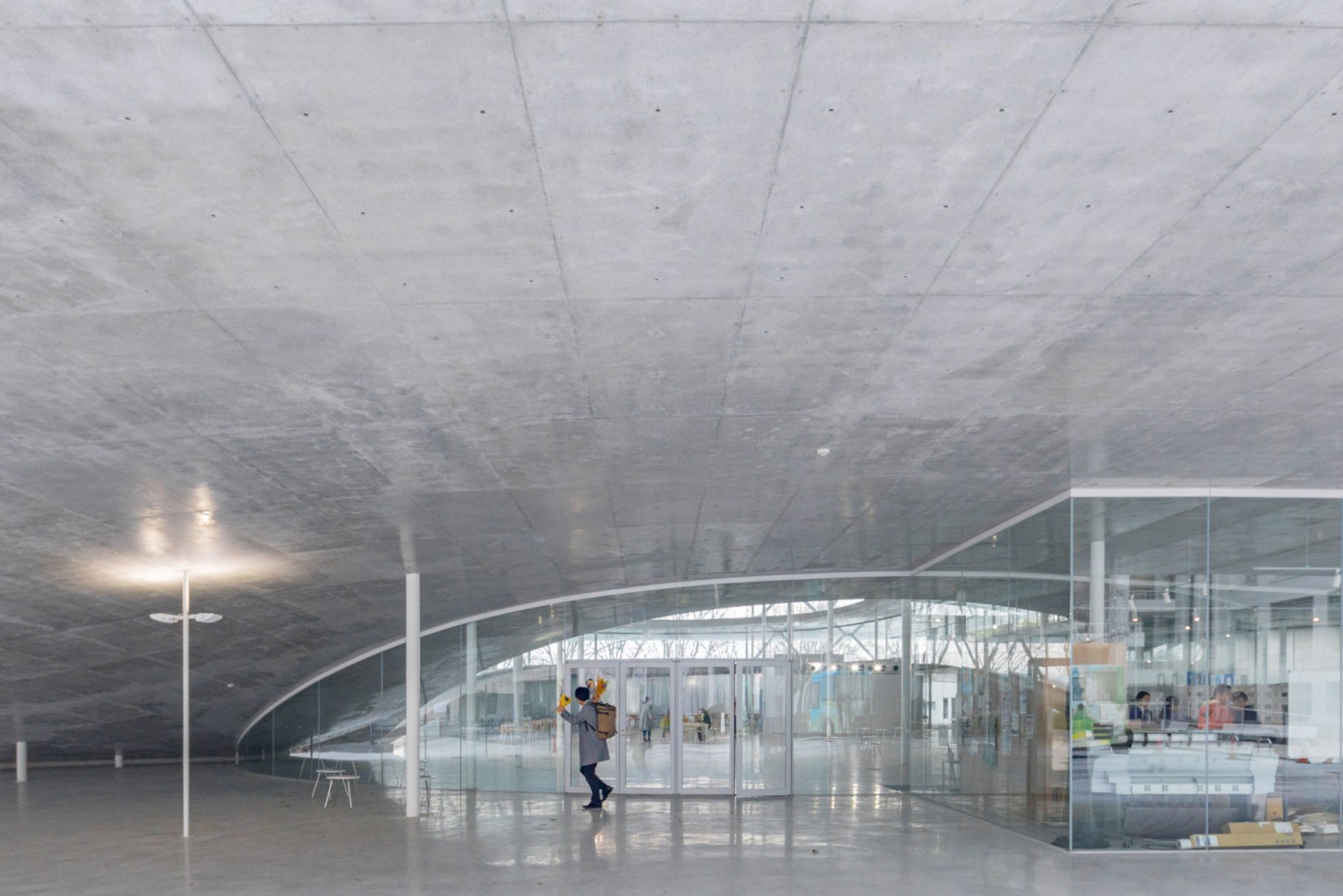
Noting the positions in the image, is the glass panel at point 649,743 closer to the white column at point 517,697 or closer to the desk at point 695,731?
the desk at point 695,731

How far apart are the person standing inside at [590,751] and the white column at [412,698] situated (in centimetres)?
230

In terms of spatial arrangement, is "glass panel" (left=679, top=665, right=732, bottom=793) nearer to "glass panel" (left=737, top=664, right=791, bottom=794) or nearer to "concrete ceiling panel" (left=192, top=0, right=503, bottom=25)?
"glass panel" (left=737, top=664, right=791, bottom=794)

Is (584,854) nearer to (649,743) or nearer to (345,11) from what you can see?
(649,743)

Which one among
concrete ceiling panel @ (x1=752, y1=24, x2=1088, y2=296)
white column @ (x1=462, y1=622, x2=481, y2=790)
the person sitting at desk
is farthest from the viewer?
white column @ (x1=462, y1=622, x2=481, y2=790)

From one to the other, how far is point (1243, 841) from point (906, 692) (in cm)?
789

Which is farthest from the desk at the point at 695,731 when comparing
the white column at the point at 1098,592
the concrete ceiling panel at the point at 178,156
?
the concrete ceiling panel at the point at 178,156

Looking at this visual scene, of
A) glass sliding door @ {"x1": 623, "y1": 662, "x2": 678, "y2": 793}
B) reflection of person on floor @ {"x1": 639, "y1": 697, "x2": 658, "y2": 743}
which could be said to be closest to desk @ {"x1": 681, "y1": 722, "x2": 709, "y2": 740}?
glass sliding door @ {"x1": 623, "y1": 662, "x2": 678, "y2": 793}

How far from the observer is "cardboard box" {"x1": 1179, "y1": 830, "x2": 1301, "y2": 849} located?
495 inches

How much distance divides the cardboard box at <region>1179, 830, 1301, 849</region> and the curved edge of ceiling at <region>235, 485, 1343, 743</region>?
3.62 metres

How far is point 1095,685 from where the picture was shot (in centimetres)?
1248

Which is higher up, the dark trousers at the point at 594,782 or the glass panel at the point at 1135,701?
the glass panel at the point at 1135,701

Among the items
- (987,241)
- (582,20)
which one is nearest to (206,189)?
(582,20)

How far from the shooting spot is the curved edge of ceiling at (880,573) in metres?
12.9

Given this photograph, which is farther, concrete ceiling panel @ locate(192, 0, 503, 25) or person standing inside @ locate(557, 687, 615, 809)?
person standing inside @ locate(557, 687, 615, 809)
